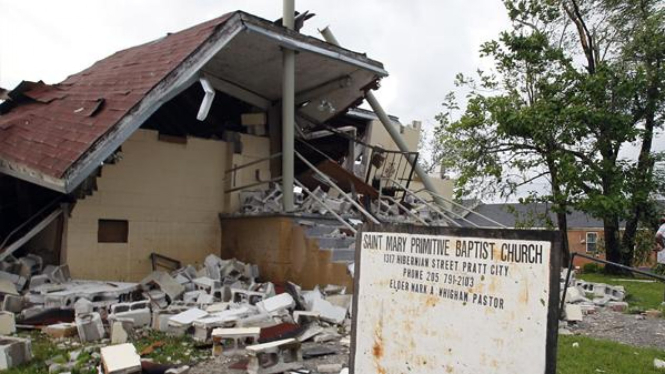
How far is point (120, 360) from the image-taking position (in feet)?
18.1

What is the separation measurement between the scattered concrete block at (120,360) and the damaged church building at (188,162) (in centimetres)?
319

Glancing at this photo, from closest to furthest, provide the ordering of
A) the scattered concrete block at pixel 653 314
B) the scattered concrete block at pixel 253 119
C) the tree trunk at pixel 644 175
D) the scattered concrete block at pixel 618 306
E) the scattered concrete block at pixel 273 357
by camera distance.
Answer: the scattered concrete block at pixel 273 357 → the scattered concrete block at pixel 653 314 → the scattered concrete block at pixel 618 306 → the scattered concrete block at pixel 253 119 → the tree trunk at pixel 644 175

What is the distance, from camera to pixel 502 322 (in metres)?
3.51

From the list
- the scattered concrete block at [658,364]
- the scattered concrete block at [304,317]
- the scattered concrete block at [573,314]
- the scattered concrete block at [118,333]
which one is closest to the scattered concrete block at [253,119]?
the scattered concrete block at [304,317]

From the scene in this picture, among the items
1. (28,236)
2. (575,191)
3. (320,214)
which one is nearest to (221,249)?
(320,214)

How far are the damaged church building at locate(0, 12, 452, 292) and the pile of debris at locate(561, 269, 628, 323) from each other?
3.53 metres

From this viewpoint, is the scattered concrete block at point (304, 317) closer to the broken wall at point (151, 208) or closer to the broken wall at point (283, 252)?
the broken wall at point (283, 252)

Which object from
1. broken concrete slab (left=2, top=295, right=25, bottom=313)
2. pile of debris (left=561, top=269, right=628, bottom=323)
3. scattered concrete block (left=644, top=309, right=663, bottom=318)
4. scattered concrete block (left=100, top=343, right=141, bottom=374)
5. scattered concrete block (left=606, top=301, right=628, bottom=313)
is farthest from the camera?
scattered concrete block (left=606, top=301, right=628, bottom=313)

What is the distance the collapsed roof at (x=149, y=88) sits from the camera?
8617mm

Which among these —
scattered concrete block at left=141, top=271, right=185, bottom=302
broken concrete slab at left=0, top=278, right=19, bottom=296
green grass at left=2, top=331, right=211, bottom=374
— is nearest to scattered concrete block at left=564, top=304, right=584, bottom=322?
green grass at left=2, top=331, right=211, bottom=374

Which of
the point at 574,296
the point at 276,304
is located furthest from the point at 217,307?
the point at 574,296

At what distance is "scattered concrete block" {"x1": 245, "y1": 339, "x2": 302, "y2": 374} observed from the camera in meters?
5.72

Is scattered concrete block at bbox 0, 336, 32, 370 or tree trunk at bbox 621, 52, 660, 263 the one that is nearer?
scattered concrete block at bbox 0, 336, 32, 370

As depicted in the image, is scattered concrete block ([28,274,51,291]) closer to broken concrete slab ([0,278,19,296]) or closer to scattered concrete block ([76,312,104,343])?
broken concrete slab ([0,278,19,296])
